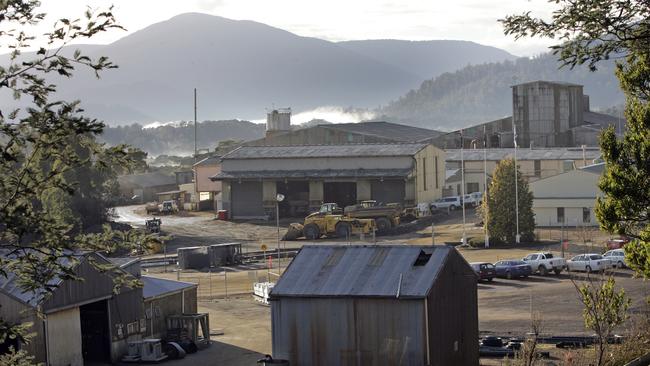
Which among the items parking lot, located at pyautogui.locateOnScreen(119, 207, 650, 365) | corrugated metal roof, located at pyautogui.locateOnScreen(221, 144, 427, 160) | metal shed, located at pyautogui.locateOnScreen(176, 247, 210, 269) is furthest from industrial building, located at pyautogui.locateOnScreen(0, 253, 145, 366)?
corrugated metal roof, located at pyautogui.locateOnScreen(221, 144, 427, 160)

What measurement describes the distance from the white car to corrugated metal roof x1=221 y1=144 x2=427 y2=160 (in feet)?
85.3

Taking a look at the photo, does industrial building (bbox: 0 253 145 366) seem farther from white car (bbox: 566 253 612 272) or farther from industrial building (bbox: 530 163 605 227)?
industrial building (bbox: 530 163 605 227)

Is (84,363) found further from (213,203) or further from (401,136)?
(401,136)

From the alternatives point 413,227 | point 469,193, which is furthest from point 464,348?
point 469,193

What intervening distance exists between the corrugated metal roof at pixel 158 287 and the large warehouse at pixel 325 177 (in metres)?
A: 34.0

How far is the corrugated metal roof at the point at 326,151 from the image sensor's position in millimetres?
70375

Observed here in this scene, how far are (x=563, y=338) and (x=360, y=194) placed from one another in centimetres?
4011

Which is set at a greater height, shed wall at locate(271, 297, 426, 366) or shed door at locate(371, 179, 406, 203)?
shed door at locate(371, 179, 406, 203)

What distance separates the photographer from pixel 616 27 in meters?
17.4

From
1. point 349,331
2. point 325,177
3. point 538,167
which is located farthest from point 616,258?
point 538,167

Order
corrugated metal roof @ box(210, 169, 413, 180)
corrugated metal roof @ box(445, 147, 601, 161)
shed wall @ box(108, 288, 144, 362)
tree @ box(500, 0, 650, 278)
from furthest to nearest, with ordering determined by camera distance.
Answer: corrugated metal roof @ box(445, 147, 601, 161), corrugated metal roof @ box(210, 169, 413, 180), shed wall @ box(108, 288, 144, 362), tree @ box(500, 0, 650, 278)

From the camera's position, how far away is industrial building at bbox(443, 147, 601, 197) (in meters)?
75.8

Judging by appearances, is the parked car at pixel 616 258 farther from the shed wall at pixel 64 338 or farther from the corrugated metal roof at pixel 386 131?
the corrugated metal roof at pixel 386 131

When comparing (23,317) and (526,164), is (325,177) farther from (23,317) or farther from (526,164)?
(23,317)
